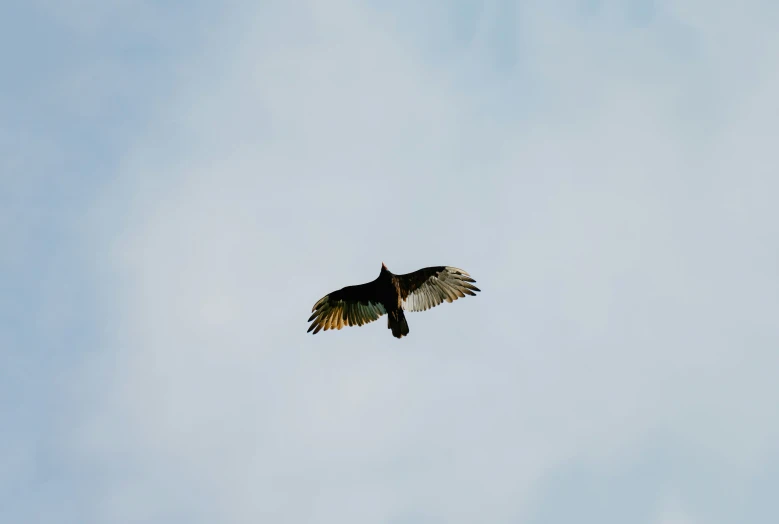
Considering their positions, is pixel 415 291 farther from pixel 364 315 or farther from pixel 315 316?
pixel 315 316

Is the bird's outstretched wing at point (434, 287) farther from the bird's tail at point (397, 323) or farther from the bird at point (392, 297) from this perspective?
the bird's tail at point (397, 323)

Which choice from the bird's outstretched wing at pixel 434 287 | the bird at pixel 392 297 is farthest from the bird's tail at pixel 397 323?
the bird's outstretched wing at pixel 434 287

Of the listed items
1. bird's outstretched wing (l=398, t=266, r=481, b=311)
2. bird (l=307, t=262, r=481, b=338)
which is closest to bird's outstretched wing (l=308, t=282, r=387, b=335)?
bird (l=307, t=262, r=481, b=338)

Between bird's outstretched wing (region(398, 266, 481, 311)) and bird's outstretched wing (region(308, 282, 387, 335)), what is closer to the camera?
bird's outstretched wing (region(398, 266, 481, 311))

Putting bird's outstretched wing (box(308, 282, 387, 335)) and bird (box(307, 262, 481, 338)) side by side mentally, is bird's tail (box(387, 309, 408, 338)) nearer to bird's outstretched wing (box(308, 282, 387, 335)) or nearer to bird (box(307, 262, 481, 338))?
bird (box(307, 262, 481, 338))

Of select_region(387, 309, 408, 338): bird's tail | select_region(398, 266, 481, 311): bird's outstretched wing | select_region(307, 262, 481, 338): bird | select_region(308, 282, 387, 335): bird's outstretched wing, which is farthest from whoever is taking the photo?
select_region(308, 282, 387, 335): bird's outstretched wing

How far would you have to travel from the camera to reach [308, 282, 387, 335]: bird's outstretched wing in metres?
20.3

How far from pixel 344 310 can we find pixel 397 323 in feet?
6.59

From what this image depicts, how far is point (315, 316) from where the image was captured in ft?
67.2

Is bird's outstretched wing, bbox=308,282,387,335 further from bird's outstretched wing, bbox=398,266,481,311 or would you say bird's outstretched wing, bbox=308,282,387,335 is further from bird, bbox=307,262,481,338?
bird's outstretched wing, bbox=398,266,481,311

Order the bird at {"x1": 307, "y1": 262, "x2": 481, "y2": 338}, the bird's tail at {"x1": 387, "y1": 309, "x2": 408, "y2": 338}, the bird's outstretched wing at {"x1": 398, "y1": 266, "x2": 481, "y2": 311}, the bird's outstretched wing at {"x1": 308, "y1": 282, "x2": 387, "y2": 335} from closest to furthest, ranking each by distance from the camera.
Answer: the bird's tail at {"x1": 387, "y1": 309, "x2": 408, "y2": 338} → the bird at {"x1": 307, "y1": 262, "x2": 481, "y2": 338} → the bird's outstretched wing at {"x1": 398, "y1": 266, "x2": 481, "y2": 311} → the bird's outstretched wing at {"x1": 308, "y1": 282, "x2": 387, "y2": 335}

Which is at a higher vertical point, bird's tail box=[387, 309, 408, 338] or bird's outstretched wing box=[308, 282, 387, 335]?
bird's outstretched wing box=[308, 282, 387, 335]

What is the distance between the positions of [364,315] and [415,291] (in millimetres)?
1640

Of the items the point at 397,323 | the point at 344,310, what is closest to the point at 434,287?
the point at 397,323
